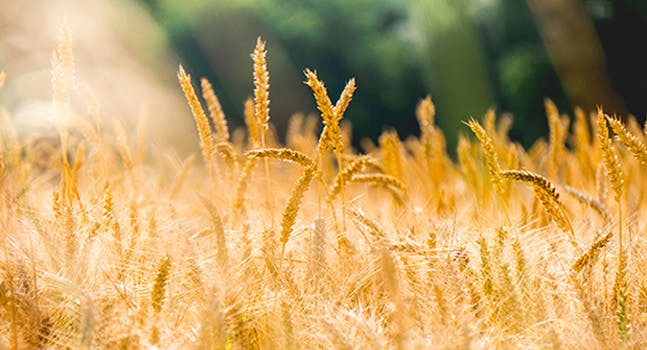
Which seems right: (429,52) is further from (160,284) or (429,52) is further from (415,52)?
(160,284)

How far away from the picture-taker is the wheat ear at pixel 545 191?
54 centimetres

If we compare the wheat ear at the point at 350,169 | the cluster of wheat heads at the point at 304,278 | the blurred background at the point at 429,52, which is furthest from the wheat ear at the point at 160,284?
the blurred background at the point at 429,52

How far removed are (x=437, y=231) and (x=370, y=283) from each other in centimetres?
9

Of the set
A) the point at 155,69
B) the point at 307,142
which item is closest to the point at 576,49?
the point at 307,142

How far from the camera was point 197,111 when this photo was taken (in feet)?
2.21

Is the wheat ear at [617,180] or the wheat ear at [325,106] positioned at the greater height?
the wheat ear at [325,106]

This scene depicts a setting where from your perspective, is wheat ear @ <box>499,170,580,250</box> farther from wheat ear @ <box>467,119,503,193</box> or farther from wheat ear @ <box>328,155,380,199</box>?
wheat ear @ <box>328,155,380,199</box>

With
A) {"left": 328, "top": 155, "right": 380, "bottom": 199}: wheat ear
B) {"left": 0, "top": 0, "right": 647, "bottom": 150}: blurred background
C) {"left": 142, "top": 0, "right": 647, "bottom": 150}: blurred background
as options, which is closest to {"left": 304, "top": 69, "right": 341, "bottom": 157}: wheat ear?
{"left": 328, "top": 155, "right": 380, "bottom": 199}: wheat ear

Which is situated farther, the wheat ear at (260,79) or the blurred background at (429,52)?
the blurred background at (429,52)

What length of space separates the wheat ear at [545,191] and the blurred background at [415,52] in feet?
8.65

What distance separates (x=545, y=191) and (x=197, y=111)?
14.7 inches

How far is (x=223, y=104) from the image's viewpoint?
A: 4.08m

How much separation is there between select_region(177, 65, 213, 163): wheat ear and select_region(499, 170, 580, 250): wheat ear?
0.33m

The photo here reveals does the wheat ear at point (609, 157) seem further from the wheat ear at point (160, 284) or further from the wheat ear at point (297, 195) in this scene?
the wheat ear at point (160, 284)
